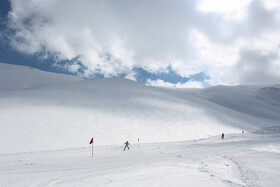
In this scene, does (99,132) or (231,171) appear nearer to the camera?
(231,171)

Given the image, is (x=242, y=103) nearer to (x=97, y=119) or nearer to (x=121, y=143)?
(x=97, y=119)

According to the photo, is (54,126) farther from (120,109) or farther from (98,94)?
(98,94)

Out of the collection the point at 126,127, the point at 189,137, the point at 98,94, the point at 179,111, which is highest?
the point at 98,94

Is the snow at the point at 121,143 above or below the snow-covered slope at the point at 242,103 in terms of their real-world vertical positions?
below

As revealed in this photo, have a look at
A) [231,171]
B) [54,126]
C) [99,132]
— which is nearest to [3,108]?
[54,126]

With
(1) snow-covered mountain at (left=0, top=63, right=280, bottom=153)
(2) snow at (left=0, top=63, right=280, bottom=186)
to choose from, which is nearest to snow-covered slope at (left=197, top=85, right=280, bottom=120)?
(1) snow-covered mountain at (left=0, top=63, right=280, bottom=153)

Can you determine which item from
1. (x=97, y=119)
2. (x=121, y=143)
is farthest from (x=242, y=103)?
(x=121, y=143)

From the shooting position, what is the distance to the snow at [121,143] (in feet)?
20.9

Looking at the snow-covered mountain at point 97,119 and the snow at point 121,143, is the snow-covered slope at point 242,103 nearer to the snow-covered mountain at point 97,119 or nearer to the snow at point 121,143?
the snow-covered mountain at point 97,119

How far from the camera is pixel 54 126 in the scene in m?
19.6

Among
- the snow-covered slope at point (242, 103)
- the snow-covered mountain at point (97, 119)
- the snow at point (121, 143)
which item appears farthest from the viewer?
the snow-covered slope at point (242, 103)

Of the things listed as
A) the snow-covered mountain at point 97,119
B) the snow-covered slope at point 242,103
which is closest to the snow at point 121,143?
the snow-covered mountain at point 97,119

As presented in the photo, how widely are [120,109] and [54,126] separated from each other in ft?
39.8

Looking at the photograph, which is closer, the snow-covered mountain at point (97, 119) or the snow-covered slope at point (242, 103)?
the snow-covered mountain at point (97, 119)
